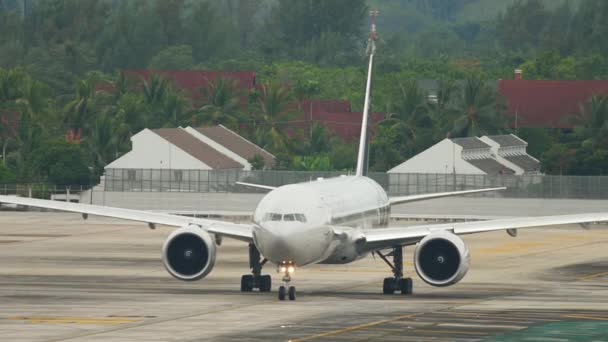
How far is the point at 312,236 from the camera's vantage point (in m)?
49.6

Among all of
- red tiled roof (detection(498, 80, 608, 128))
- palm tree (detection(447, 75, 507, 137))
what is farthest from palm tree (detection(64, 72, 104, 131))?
red tiled roof (detection(498, 80, 608, 128))

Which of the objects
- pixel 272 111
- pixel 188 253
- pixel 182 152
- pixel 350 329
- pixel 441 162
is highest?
pixel 272 111

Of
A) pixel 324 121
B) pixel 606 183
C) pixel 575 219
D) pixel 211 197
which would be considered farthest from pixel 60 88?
pixel 575 219

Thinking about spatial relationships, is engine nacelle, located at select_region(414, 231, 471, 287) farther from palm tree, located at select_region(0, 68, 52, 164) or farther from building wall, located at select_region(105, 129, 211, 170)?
palm tree, located at select_region(0, 68, 52, 164)

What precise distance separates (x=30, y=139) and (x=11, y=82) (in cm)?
1157

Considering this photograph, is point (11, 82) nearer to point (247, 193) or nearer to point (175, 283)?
point (247, 193)

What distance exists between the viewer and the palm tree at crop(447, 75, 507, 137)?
144m

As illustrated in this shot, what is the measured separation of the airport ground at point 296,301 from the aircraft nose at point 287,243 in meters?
1.45

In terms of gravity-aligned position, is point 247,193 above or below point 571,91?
below

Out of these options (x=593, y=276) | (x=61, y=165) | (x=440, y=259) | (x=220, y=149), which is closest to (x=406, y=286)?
(x=440, y=259)

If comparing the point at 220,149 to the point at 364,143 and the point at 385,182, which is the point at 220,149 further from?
the point at 364,143

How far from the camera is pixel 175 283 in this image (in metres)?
58.3

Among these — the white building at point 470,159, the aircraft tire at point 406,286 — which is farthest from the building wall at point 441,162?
the aircraft tire at point 406,286

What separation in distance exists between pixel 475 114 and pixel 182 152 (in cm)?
3148
